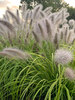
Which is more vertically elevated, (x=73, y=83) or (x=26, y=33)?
(x=26, y=33)

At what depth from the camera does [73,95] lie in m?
Answer: 1.78

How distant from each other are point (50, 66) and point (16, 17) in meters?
1.09

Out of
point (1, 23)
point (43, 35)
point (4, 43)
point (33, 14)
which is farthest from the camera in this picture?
point (33, 14)

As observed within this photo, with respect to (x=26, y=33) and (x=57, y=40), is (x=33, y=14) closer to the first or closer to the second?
(x=26, y=33)

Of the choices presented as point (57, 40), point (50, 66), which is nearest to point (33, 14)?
point (57, 40)

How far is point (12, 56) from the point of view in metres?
1.71

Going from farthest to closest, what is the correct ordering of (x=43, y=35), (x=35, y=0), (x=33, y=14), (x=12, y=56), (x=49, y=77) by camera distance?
(x=35, y=0) → (x=33, y=14) → (x=43, y=35) → (x=49, y=77) → (x=12, y=56)

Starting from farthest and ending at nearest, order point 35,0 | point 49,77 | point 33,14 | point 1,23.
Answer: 1. point 35,0
2. point 33,14
3. point 1,23
4. point 49,77

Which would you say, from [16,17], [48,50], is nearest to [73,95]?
[48,50]

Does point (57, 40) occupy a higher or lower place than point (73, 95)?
higher

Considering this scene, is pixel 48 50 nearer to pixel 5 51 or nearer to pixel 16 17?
pixel 5 51

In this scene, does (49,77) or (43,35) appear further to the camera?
(43,35)

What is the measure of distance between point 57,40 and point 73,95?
2.29 feet

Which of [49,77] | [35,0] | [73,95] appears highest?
[35,0]
